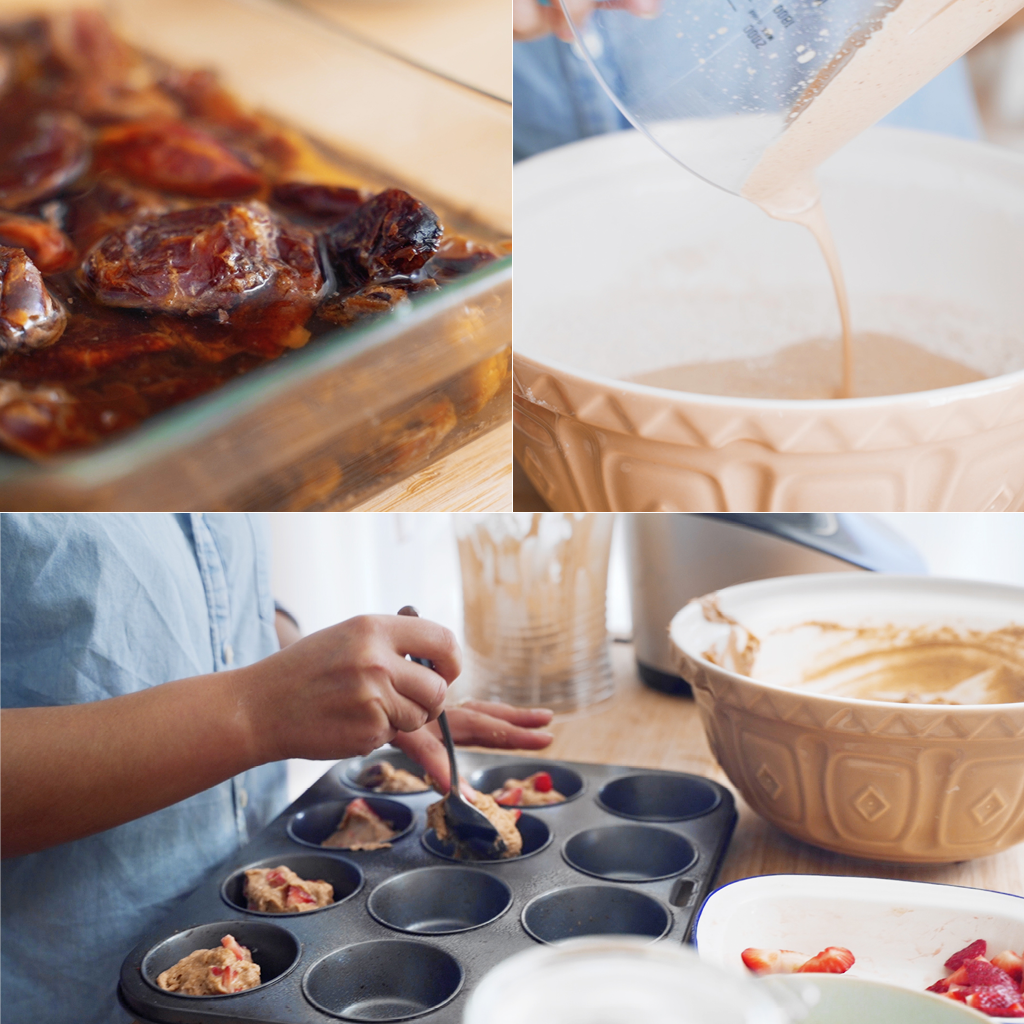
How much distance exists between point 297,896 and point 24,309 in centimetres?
28

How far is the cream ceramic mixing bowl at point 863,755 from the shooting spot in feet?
1.18

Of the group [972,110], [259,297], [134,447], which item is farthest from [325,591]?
[972,110]

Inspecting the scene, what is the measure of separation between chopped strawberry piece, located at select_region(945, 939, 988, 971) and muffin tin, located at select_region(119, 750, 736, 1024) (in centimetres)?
10

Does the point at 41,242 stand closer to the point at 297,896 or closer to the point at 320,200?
the point at 320,200

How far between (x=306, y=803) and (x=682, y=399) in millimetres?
346

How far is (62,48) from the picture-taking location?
0.67 m

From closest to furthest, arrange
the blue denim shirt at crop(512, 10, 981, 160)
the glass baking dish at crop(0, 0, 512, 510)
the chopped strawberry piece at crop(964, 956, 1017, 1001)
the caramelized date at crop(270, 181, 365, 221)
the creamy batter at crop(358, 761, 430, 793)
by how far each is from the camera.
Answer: the glass baking dish at crop(0, 0, 512, 510) < the chopped strawberry piece at crop(964, 956, 1017, 1001) < the caramelized date at crop(270, 181, 365, 221) < the creamy batter at crop(358, 761, 430, 793) < the blue denim shirt at crop(512, 10, 981, 160)

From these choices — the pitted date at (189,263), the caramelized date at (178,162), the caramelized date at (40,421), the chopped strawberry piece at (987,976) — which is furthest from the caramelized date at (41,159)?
the chopped strawberry piece at (987,976)

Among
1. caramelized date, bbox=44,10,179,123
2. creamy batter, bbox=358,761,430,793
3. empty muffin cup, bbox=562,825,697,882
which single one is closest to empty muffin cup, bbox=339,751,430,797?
creamy batter, bbox=358,761,430,793

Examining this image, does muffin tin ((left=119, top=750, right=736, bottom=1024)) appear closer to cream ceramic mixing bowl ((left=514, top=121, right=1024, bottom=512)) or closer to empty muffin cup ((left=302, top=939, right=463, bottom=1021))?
empty muffin cup ((left=302, top=939, right=463, bottom=1021))

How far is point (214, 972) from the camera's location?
352mm

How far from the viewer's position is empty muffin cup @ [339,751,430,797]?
537mm

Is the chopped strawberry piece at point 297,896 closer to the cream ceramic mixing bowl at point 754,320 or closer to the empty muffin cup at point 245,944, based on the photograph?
the empty muffin cup at point 245,944

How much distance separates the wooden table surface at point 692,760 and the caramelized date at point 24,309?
39 cm
